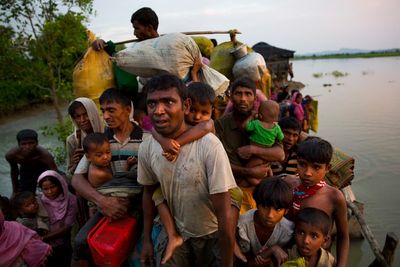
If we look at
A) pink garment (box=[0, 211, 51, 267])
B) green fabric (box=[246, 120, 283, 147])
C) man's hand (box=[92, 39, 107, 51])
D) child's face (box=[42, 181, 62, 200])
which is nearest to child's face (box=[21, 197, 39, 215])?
child's face (box=[42, 181, 62, 200])

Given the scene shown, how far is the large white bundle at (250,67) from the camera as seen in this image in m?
3.22

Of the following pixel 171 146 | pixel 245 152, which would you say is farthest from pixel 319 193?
pixel 171 146

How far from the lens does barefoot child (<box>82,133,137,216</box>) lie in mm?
2186

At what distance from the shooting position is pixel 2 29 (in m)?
6.28

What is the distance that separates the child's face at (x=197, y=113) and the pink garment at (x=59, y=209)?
1870 millimetres

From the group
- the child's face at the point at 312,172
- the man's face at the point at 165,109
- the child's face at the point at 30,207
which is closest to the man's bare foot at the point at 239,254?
the child's face at the point at 312,172

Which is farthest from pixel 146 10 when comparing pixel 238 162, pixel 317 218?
pixel 317 218

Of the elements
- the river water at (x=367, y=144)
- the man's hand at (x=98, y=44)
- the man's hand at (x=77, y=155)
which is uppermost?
the man's hand at (x=98, y=44)

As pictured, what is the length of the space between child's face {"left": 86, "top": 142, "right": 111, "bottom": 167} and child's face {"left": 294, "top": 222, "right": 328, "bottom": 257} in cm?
145

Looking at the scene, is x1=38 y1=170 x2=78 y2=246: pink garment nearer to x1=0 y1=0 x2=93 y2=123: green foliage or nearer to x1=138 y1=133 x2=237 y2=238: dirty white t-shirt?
x1=138 y1=133 x2=237 y2=238: dirty white t-shirt

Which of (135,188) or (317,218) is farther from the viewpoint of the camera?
(135,188)

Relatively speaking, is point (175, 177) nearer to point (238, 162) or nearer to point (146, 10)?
point (238, 162)

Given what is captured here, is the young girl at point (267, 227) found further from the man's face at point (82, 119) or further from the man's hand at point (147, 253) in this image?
the man's face at point (82, 119)

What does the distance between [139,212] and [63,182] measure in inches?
55.2
